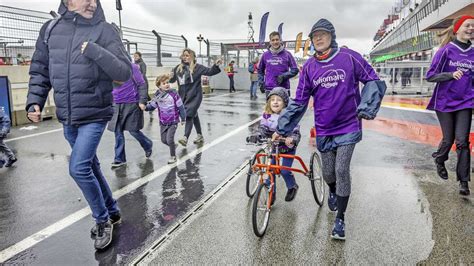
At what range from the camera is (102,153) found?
6938mm

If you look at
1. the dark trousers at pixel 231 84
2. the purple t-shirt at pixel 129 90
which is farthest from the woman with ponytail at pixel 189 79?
the dark trousers at pixel 231 84

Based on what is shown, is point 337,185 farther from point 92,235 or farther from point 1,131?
point 1,131

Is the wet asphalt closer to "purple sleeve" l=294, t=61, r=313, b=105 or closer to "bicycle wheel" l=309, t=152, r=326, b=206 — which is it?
"bicycle wheel" l=309, t=152, r=326, b=206

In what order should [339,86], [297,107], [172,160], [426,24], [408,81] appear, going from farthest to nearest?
[426,24], [408,81], [172,160], [297,107], [339,86]

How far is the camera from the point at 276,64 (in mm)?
7328

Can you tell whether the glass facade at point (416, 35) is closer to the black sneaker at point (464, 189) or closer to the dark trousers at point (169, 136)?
the black sneaker at point (464, 189)

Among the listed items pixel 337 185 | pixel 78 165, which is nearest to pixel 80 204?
pixel 78 165

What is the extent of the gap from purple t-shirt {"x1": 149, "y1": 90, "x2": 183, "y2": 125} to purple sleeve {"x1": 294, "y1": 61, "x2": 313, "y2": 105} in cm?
315

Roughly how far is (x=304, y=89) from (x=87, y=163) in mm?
2066

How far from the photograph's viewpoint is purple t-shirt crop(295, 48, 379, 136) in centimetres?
348

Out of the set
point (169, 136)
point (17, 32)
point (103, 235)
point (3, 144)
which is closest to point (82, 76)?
point (103, 235)

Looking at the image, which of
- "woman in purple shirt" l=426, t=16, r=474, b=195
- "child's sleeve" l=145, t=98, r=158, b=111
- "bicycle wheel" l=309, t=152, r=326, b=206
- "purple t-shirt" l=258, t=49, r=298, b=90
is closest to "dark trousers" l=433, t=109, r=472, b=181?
"woman in purple shirt" l=426, t=16, r=474, b=195

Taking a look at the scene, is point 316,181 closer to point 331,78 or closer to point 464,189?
point 331,78

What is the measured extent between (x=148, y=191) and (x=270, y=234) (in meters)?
1.90
